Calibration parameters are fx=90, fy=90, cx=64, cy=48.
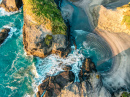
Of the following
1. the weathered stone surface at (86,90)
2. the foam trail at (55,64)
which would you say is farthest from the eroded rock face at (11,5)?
the weathered stone surface at (86,90)

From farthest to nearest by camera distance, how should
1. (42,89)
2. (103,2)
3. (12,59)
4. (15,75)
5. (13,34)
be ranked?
(103,2) < (13,34) < (12,59) < (15,75) < (42,89)

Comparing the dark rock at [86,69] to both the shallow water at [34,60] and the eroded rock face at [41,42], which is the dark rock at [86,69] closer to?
the shallow water at [34,60]

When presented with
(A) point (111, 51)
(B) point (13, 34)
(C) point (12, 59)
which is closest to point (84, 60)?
(A) point (111, 51)

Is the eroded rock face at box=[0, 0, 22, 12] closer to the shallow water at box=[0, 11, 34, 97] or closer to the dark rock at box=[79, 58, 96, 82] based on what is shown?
the shallow water at box=[0, 11, 34, 97]

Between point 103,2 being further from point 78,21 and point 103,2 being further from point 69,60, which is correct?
point 69,60

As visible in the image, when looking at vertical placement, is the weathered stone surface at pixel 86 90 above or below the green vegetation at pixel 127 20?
below

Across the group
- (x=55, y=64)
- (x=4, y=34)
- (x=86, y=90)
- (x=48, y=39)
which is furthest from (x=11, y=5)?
(x=86, y=90)
